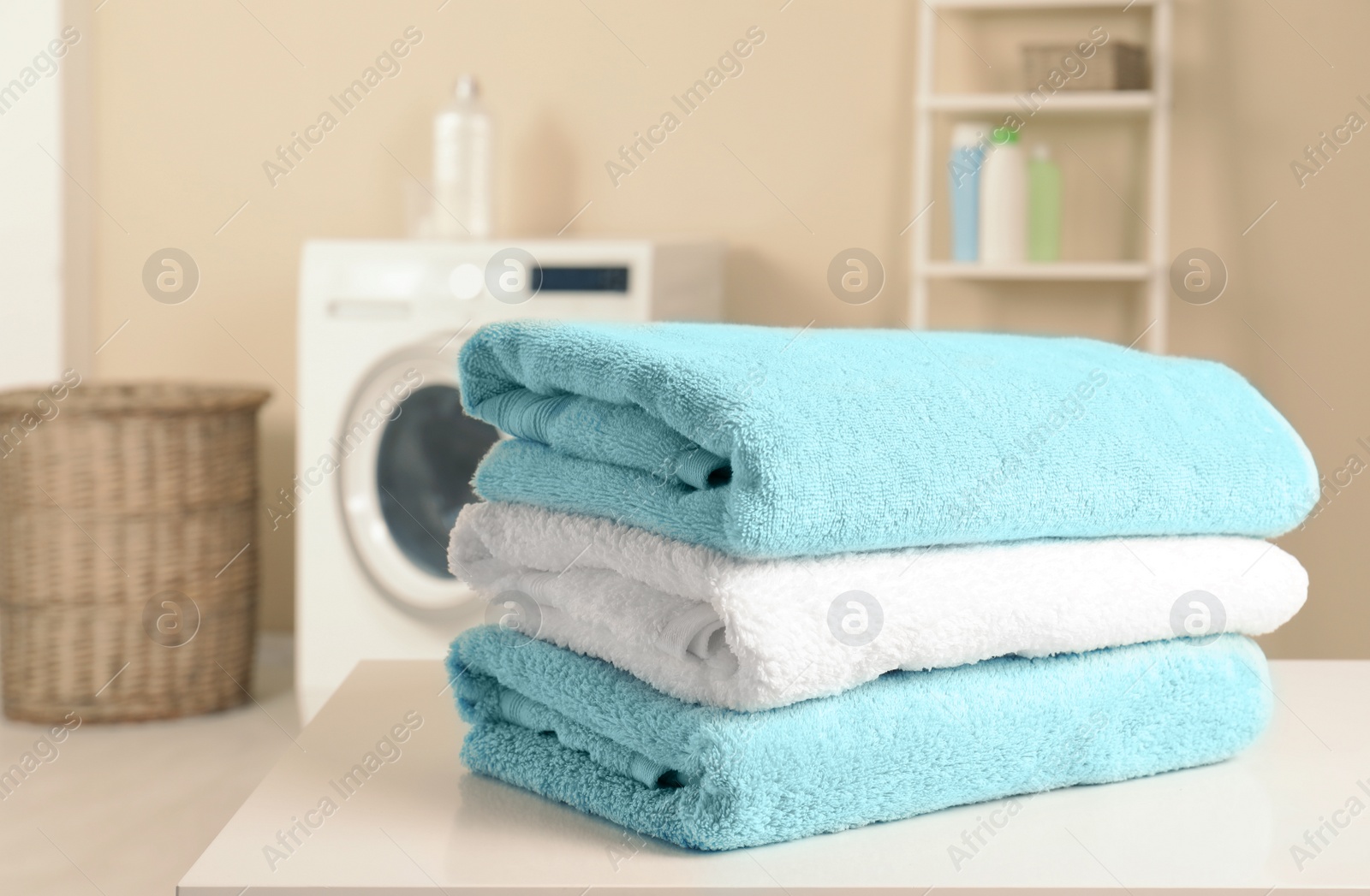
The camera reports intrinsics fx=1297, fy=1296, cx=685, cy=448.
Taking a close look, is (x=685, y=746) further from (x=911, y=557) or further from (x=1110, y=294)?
(x=1110, y=294)

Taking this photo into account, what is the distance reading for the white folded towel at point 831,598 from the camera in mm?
523

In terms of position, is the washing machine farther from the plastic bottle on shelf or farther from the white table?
the white table

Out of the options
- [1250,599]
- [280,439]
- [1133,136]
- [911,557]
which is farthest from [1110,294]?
[911,557]

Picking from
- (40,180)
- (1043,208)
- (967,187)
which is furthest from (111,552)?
(1043,208)

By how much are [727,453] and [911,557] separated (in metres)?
0.11

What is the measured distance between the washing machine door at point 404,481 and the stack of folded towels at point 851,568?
1539mm

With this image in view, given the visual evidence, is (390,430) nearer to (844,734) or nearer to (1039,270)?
(1039,270)

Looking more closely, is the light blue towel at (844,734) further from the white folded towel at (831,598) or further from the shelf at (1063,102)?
the shelf at (1063,102)

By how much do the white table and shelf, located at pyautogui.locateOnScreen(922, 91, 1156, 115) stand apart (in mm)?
1752

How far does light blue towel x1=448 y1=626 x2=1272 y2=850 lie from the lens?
537 millimetres

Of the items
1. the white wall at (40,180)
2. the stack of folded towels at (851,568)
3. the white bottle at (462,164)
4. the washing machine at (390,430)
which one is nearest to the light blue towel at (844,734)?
the stack of folded towels at (851,568)

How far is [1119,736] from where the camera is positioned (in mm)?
631

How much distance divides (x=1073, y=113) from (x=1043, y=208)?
0.76 feet

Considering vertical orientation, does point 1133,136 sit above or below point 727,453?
above
